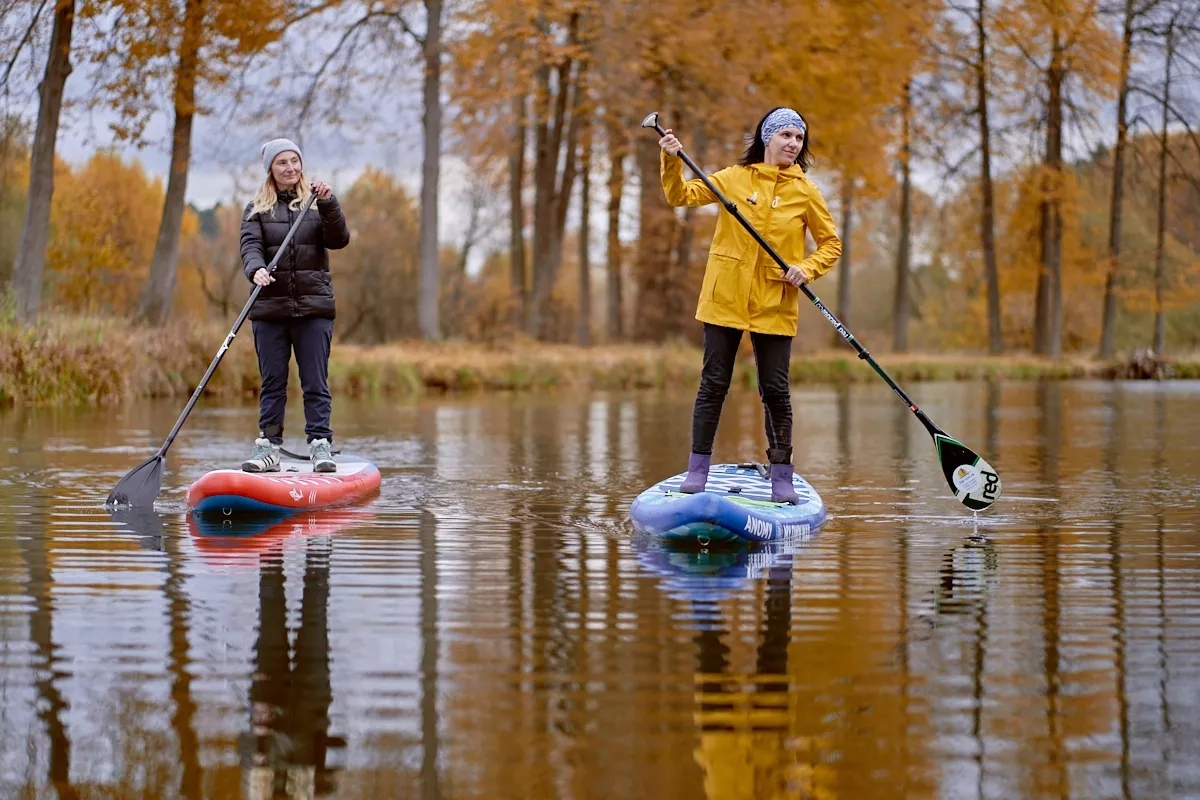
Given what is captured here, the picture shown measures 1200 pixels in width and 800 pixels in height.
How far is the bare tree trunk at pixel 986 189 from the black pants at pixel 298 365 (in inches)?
1152

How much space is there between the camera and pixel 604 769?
3.34 meters

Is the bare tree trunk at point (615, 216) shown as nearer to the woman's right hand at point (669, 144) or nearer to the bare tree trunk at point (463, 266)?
the bare tree trunk at point (463, 266)

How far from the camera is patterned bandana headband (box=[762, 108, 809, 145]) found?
773cm

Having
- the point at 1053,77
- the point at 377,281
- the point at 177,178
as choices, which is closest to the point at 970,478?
the point at 177,178

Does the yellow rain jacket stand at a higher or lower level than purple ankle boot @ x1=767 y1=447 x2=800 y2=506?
higher

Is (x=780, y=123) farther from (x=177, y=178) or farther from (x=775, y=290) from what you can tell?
(x=177, y=178)

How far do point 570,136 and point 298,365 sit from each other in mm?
21670

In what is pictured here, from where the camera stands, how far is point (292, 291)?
29.6 feet

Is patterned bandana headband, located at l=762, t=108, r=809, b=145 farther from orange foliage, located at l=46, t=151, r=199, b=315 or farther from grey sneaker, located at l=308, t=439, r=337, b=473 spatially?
orange foliage, located at l=46, t=151, r=199, b=315

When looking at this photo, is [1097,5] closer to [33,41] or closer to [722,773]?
[33,41]

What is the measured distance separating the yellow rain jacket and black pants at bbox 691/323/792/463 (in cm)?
11

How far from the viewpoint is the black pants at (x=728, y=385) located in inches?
304

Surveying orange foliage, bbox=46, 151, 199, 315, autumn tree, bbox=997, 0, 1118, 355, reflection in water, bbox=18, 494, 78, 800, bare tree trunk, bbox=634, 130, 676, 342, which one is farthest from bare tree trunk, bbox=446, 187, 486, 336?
reflection in water, bbox=18, 494, 78, 800

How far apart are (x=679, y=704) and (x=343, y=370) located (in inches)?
800
